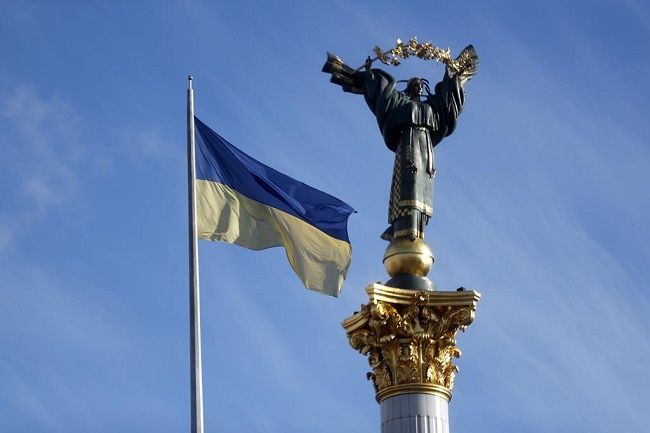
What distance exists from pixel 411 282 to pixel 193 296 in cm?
449

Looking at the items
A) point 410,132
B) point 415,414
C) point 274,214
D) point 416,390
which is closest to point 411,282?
point 416,390

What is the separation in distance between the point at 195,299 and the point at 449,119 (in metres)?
7.48

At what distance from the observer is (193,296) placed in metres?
33.1

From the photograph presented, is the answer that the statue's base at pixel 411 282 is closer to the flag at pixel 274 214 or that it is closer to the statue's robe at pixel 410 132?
the statue's robe at pixel 410 132

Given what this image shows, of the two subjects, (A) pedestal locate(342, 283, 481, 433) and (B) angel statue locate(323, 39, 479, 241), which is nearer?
(A) pedestal locate(342, 283, 481, 433)

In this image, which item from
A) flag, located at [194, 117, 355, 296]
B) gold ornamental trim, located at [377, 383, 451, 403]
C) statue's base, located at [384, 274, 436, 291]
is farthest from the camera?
flag, located at [194, 117, 355, 296]

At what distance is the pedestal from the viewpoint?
111 feet

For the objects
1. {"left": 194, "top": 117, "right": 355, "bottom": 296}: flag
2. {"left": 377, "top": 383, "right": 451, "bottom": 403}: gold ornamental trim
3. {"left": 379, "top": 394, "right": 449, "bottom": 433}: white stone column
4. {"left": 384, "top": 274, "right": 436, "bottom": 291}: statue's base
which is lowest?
{"left": 379, "top": 394, "right": 449, "bottom": 433}: white stone column

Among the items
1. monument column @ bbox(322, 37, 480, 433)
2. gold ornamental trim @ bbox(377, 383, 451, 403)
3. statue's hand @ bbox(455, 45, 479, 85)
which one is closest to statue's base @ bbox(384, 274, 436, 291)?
monument column @ bbox(322, 37, 480, 433)

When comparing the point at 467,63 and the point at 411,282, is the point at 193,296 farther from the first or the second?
the point at 467,63

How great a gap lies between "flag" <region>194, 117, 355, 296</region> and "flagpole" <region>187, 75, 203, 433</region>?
1509 millimetres

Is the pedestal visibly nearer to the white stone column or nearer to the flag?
the white stone column

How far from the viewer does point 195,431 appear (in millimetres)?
31500

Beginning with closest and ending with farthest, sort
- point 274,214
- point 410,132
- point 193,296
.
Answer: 1. point 193,296
2. point 410,132
3. point 274,214
